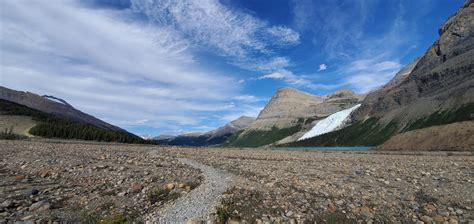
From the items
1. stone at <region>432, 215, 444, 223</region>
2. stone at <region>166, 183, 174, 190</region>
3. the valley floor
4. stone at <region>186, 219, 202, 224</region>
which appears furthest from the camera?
stone at <region>166, 183, 174, 190</region>

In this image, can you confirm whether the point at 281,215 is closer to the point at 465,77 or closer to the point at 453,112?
the point at 453,112

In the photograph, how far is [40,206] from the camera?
46.4 feet

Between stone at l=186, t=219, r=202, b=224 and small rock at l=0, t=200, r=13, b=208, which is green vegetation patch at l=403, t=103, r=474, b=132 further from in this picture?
small rock at l=0, t=200, r=13, b=208

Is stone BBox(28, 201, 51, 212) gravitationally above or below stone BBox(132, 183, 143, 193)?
below

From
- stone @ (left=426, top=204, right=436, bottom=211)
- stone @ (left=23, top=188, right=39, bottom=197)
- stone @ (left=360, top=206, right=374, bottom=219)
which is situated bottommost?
stone @ (left=360, top=206, right=374, bottom=219)

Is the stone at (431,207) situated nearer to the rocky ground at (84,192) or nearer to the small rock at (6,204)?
the rocky ground at (84,192)

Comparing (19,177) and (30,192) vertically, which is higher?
Result: (19,177)

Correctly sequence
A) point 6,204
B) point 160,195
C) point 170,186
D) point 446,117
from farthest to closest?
point 446,117 < point 170,186 < point 160,195 < point 6,204

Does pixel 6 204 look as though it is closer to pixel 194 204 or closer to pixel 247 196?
pixel 194 204

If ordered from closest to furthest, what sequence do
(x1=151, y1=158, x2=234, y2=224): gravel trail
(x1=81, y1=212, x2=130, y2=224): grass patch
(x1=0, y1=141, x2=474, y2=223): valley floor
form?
(x1=81, y1=212, x2=130, y2=224): grass patch, (x1=151, y1=158, x2=234, y2=224): gravel trail, (x1=0, y1=141, x2=474, y2=223): valley floor

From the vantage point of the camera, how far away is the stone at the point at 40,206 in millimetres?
13805

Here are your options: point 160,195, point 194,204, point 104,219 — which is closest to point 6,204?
point 104,219

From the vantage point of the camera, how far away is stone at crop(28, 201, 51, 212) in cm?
1380

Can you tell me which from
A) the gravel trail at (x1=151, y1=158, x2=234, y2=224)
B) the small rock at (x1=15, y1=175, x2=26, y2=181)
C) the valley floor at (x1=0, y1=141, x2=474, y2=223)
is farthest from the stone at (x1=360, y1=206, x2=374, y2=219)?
the small rock at (x1=15, y1=175, x2=26, y2=181)
